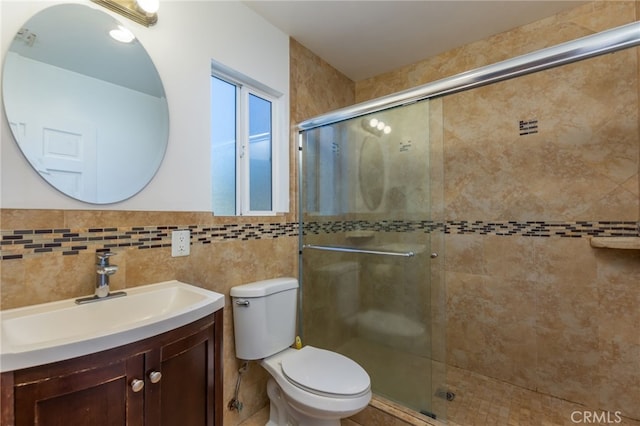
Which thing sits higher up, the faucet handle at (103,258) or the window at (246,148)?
the window at (246,148)

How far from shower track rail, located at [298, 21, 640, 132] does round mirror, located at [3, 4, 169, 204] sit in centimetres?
113

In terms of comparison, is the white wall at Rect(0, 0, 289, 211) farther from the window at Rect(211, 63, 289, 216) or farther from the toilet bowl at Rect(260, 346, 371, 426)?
the toilet bowl at Rect(260, 346, 371, 426)

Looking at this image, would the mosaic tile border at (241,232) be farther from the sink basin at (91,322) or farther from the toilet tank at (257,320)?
the toilet tank at (257,320)

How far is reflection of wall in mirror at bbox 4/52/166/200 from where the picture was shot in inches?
39.1

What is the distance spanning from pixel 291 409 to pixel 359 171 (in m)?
1.49

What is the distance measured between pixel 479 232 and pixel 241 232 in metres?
1.68

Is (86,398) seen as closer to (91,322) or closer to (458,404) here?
(91,322)

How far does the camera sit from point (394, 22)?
1.87 m

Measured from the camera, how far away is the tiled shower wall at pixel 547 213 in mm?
1670

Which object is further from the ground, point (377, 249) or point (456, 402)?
point (377, 249)

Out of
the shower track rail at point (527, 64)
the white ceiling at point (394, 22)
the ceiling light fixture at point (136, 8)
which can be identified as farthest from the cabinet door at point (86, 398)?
the white ceiling at point (394, 22)

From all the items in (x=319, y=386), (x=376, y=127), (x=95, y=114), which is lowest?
(x=319, y=386)

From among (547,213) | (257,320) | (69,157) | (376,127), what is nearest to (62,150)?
(69,157)

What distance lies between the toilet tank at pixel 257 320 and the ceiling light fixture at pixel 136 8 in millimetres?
1327
